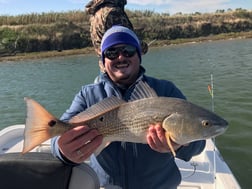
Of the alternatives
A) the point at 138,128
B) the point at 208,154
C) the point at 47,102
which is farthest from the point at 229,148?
the point at 47,102

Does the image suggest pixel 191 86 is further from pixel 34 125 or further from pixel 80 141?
pixel 34 125

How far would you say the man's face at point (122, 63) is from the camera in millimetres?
2533

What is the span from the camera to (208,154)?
434cm

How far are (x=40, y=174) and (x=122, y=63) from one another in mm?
965

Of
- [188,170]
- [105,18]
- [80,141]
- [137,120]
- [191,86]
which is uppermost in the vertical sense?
[105,18]

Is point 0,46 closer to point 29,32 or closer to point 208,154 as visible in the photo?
point 29,32

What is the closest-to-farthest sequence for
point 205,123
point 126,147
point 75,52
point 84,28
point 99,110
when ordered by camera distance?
point 205,123, point 99,110, point 126,147, point 75,52, point 84,28

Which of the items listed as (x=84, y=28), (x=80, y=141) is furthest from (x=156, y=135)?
(x=84, y=28)

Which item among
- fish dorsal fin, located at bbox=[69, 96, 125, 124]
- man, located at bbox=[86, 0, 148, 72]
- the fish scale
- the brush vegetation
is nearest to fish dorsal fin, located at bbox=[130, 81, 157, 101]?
the fish scale

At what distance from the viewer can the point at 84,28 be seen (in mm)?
35375

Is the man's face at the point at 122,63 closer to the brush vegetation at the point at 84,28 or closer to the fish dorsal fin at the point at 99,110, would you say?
the fish dorsal fin at the point at 99,110

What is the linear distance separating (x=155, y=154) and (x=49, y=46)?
32.0 meters

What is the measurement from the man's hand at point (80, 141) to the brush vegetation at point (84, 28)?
30487 mm

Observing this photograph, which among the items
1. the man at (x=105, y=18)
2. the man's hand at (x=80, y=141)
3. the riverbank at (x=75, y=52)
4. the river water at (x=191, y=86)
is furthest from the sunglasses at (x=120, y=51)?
the riverbank at (x=75, y=52)
